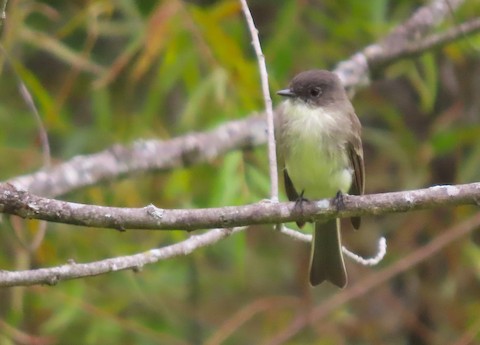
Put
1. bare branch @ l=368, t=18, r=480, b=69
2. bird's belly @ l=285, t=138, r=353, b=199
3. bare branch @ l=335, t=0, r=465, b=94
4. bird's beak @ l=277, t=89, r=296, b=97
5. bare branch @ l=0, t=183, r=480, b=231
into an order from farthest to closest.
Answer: bare branch @ l=335, t=0, r=465, b=94
bare branch @ l=368, t=18, r=480, b=69
bird's beak @ l=277, t=89, r=296, b=97
bird's belly @ l=285, t=138, r=353, b=199
bare branch @ l=0, t=183, r=480, b=231

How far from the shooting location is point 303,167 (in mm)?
3768

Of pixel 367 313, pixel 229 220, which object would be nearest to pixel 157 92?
pixel 367 313

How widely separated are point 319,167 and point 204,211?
1.31 metres

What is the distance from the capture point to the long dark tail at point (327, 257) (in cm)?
397

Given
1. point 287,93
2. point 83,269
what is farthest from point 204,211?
point 287,93

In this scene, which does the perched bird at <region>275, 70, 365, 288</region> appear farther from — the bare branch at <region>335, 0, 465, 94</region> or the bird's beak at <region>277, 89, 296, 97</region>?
the bare branch at <region>335, 0, 465, 94</region>

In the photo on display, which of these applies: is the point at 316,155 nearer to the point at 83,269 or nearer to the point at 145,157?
the point at 145,157

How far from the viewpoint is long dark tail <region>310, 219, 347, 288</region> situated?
3973mm

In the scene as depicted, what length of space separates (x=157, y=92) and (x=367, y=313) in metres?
1.91

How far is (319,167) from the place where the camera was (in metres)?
3.76

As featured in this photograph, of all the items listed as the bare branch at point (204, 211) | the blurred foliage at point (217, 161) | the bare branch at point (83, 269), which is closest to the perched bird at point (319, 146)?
the blurred foliage at point (217, 161)

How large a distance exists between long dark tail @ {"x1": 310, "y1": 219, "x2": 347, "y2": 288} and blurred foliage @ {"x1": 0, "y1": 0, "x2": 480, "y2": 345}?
32 centimetres

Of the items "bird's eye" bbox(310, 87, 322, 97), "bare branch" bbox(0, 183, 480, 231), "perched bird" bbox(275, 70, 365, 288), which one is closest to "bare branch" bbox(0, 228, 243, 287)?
"bare branch" bbox(0, 183, 480, 231)

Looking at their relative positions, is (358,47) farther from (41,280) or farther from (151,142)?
(41,280)
